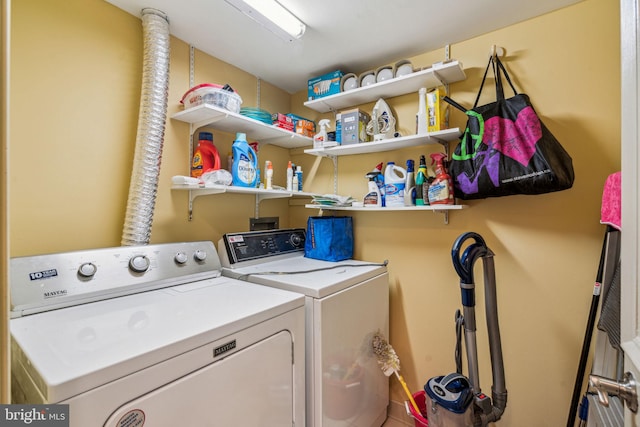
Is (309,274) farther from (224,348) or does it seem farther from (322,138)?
(322,138)

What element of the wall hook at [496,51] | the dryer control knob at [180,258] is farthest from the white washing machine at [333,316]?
the wall hook at [496,51]

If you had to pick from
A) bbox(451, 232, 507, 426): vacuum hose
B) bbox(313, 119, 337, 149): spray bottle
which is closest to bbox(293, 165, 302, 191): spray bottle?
bbox(313, 119, 337, 149): spray bottle

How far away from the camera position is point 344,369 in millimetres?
1493

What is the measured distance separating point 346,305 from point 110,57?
181cm

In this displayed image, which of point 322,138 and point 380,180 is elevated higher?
point 322,138

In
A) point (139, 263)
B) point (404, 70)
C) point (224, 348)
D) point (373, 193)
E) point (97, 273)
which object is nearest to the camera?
Answer: point (224, 348)

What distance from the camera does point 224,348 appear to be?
37.6 inches

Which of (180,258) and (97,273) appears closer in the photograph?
(97,273)

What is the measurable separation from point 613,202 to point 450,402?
114cm

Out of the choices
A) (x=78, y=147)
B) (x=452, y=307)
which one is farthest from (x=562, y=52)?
(x=78, y=147)

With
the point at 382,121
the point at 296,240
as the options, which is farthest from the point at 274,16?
the point at 296,240

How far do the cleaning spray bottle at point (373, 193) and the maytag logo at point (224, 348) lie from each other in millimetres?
1281

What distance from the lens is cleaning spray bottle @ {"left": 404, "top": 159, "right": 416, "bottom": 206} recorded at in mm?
1828

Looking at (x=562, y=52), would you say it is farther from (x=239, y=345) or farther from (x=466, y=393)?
(x=239, y=345)
